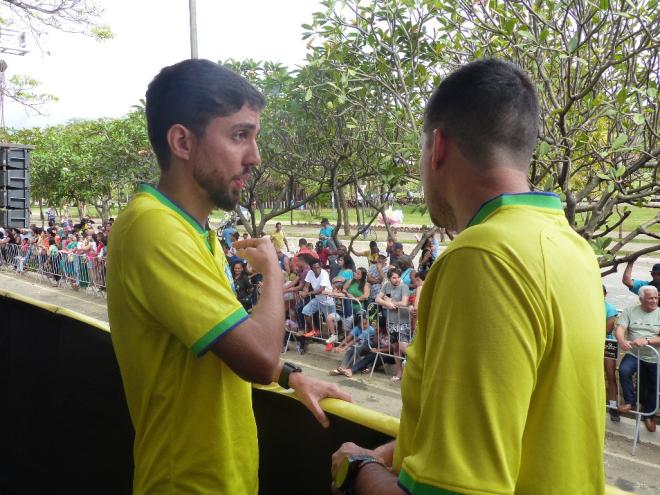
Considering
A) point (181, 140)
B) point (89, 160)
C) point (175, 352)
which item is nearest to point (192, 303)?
point (175, 352)

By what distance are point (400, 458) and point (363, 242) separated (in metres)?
26.2

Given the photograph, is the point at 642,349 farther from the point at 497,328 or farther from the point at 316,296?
the point at 497,328

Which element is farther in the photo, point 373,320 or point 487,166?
point 373,320

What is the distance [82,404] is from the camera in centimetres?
248

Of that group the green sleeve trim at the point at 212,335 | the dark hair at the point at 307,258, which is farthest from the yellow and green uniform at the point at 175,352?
the dark hair at the point at 307,258

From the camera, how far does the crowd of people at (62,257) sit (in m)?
14.3

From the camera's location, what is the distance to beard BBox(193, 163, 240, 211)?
1.56 metres

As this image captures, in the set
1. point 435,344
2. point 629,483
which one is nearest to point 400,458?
point 435,344

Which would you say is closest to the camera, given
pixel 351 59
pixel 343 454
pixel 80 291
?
pixel 343 454

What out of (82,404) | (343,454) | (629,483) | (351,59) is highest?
(351,59)

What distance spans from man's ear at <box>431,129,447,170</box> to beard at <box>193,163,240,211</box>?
663mm

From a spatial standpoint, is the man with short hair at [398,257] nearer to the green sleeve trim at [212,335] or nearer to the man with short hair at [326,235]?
the man with short hair at [326,235]

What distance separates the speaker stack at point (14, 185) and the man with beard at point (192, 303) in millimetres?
8055

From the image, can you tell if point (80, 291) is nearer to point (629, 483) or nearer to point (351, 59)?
point (351, 59)
